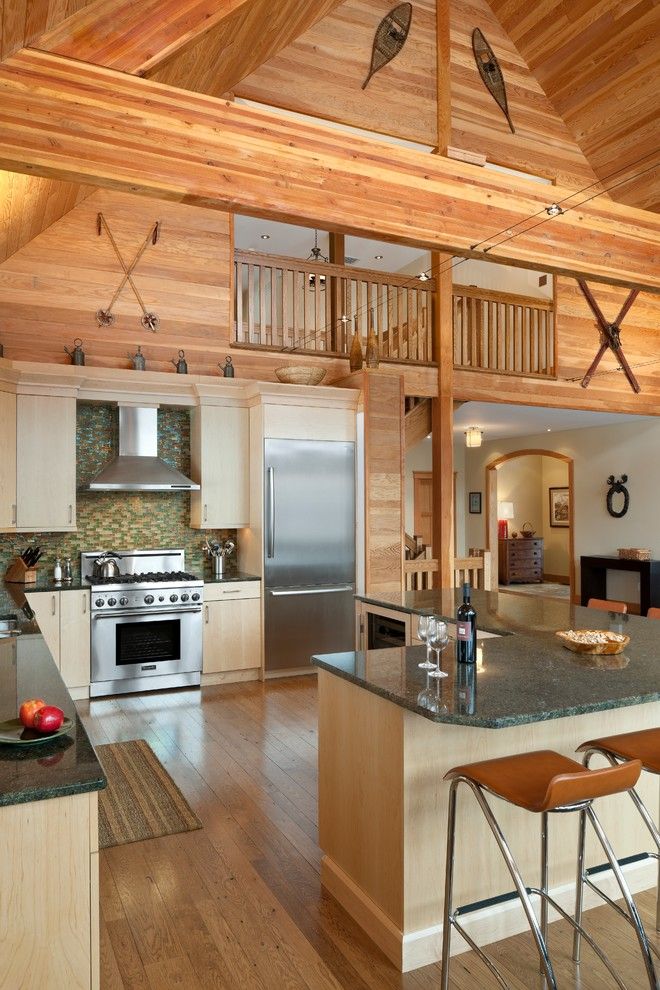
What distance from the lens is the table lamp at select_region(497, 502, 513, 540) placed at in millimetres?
14898

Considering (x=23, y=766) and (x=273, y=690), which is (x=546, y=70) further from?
(x=23, y=766)

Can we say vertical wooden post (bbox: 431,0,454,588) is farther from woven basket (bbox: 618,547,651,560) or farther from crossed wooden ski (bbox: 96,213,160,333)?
woven basket (bbox: 618,547,651,560)

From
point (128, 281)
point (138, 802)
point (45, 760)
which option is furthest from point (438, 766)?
point (128, 281)

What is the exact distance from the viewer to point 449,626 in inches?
159

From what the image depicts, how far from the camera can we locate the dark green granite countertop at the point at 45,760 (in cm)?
170

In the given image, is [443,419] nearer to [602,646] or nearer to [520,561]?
[602,646]

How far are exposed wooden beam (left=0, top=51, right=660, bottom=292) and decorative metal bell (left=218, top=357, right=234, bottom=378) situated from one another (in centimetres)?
286

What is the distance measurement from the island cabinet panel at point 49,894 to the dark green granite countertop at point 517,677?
101 cm

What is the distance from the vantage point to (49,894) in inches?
67.2

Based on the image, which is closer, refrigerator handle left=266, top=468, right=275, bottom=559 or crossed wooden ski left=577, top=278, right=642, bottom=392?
refrigerator handle left=266, top=468, right=275, bottom=559

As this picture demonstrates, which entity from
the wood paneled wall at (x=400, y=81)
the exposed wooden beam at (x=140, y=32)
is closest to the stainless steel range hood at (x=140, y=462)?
the wood paneled wall at (x=400, y=81)

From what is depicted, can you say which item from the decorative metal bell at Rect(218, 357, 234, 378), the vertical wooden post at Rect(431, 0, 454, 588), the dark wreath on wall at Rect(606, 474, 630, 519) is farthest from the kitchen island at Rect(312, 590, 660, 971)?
the dark wreath on wall at Rect(606, 474, 630, 519)

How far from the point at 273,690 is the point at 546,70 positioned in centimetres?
520

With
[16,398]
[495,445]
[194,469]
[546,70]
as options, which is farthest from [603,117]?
[495,445]
